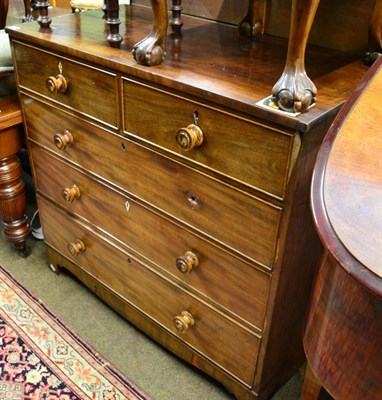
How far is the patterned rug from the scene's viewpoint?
4.65ft

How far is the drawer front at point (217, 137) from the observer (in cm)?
94

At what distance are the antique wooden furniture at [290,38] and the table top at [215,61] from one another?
23 mm

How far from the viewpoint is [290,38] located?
87 cm

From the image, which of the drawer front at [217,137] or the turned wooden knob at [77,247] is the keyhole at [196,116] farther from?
the turned wooden knob at [77,247]

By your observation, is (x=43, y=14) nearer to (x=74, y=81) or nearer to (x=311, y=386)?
(x=74, y=81)

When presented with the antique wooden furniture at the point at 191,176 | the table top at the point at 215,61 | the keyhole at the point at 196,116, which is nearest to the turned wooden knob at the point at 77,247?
the antique wooden furniture at the point at 191,176

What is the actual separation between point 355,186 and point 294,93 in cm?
25

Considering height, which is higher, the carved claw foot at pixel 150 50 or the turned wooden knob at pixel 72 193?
the carved claw foot at pixel 150 50

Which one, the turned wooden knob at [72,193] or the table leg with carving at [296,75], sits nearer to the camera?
the table leg with carving at [296,75]

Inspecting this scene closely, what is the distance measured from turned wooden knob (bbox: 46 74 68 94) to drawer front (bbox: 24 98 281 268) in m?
0.09

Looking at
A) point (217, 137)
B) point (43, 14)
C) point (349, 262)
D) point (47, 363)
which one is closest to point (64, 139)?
point (43, 14)

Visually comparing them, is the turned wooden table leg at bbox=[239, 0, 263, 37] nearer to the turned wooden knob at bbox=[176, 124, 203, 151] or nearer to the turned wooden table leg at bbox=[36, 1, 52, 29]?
the turned wooden knob at bbox=[176, 124, 203, 151]

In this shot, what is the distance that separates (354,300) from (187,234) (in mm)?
622

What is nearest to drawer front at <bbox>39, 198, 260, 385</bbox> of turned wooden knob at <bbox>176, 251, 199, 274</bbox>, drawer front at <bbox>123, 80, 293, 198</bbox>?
turned wooden knob at <bbox>176, 251, 199, 274</bbox>
